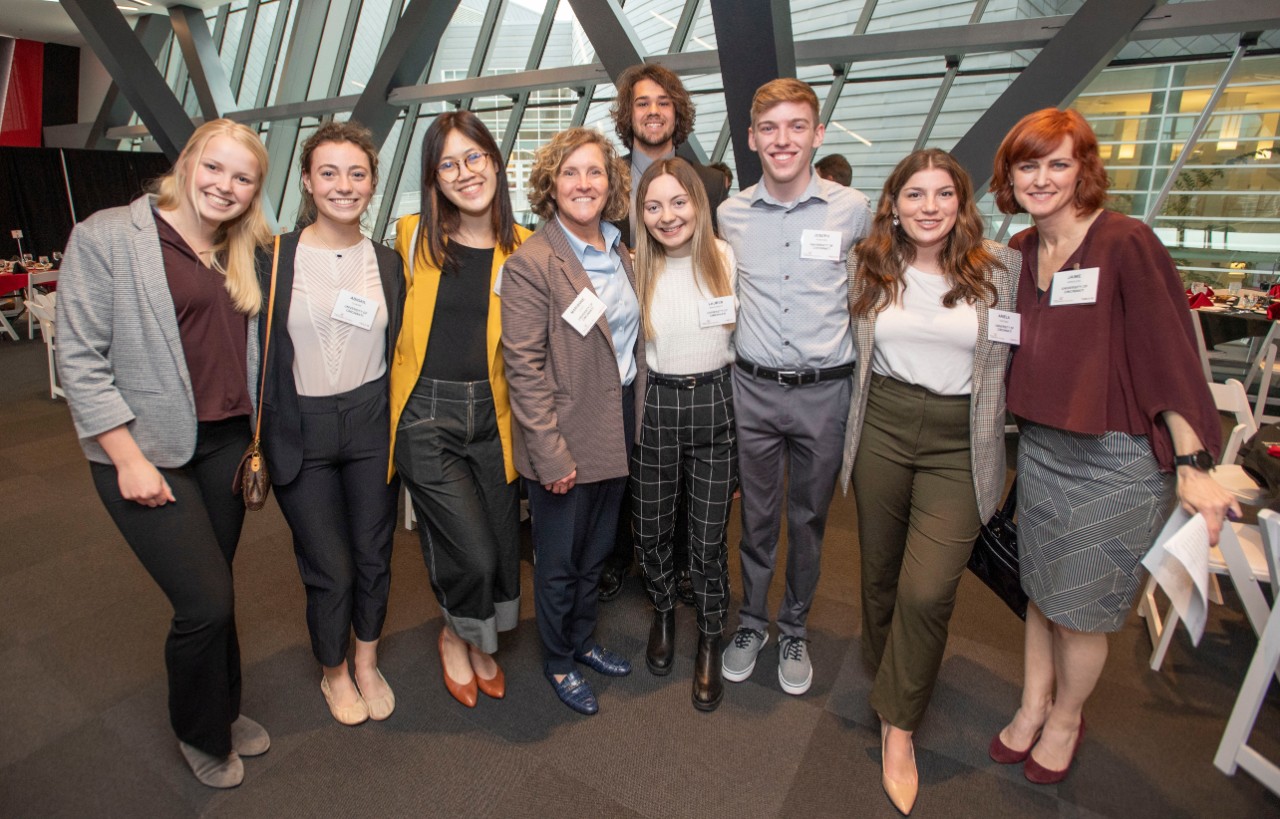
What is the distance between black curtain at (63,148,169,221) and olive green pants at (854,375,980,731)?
50.4 ft

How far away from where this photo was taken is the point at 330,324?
1770mm

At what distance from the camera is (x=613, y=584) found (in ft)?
9.32

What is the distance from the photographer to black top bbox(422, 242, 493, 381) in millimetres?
1815

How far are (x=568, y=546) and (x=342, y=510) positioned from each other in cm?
66

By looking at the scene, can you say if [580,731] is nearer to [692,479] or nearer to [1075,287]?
[692,479]

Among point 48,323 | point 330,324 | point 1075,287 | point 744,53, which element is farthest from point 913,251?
point 48,323

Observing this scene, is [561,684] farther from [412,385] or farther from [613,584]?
[412,385]

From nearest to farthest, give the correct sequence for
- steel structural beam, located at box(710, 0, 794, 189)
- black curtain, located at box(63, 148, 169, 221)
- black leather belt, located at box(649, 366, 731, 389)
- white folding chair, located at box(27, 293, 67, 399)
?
black leather belt, located at box(649, 366, 731, 389)
steel structural beam, located at box(710, 0, 794, 189)
white folding chair, located at box(27, 293, 67, 399)
black curtain, located at box(63, 148, 169, 221)

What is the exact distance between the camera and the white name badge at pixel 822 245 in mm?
1896

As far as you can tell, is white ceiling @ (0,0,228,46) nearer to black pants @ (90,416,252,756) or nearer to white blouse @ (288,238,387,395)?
white blouse @ (288,238,387,395)

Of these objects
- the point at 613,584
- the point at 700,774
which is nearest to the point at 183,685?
the point at 700,774

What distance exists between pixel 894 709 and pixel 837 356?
3.29 ft

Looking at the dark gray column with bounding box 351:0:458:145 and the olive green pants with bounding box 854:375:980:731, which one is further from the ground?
the dark gray column with bounding box 351:0:458:145

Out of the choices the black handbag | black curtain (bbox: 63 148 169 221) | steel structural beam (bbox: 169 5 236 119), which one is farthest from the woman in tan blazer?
black curtain (bbox: 63 148 169 221)
